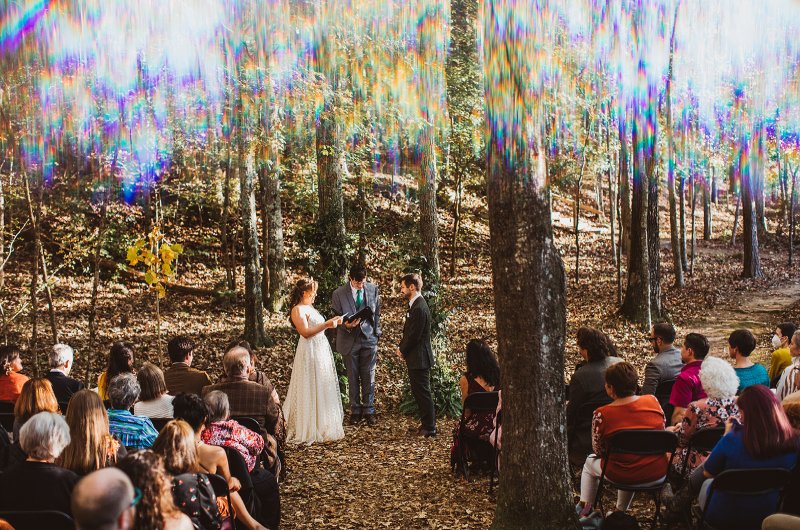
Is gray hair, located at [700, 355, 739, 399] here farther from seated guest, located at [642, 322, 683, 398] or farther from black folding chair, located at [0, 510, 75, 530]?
black folding chair, located at [0, 510, 75, 530]

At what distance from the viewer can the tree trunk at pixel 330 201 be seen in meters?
9.94

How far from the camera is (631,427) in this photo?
5133 millimetres

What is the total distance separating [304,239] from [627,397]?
5834 millimetres

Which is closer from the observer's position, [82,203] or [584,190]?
[82,203]

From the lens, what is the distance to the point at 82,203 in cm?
1594

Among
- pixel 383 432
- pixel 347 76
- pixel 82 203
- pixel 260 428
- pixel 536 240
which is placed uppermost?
pixel 347 76

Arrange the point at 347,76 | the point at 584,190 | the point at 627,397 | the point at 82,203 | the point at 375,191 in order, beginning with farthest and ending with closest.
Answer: the point at 584,190, the point at 375,191, the point at 82,203, the point at 347,76, the point at 627,397

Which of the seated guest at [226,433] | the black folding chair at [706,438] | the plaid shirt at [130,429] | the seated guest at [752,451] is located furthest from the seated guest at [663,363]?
the plaid shirt at [130,429]

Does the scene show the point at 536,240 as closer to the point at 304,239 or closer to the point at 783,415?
the point at 783,415

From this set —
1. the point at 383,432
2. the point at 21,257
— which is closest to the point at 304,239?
the point at 383,432

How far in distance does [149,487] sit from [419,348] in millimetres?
5460

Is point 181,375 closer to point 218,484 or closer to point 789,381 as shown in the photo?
point 218,484

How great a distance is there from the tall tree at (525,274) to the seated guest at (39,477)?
2.73 meters

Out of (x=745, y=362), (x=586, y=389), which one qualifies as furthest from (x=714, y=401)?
(x=586, y=389)
